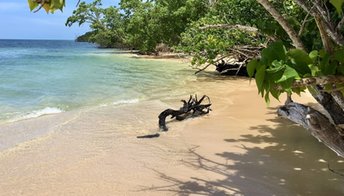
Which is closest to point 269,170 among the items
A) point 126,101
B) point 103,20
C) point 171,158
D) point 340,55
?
point 171,158

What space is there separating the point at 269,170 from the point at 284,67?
380 centimetres

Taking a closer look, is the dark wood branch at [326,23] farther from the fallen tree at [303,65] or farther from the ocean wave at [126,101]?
the ocean wave at [126,101]

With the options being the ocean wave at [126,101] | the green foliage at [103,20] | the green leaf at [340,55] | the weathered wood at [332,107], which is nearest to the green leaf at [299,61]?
the green leaf at [340,55]

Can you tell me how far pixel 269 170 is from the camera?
532cm

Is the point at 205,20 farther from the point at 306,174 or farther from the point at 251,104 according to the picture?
the point at 306,174

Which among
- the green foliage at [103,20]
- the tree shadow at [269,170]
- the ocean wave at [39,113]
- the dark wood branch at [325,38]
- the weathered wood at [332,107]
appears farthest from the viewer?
the green foliage at [103,20]

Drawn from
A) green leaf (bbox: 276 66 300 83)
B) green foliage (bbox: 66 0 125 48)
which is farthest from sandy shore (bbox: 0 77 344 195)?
green foliage (bbox: 66 0 125 48)

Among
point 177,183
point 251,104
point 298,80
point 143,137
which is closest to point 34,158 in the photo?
point 143,137

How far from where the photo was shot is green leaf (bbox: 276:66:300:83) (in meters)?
1.74

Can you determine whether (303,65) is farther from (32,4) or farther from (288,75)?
(32,4)

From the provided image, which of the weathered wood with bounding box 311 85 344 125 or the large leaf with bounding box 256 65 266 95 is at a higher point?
the large leaf with bounding box 256 65 266 95

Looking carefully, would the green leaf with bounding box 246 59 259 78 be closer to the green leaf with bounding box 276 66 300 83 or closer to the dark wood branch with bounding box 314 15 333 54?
the green leaf with bounding box 276 66 300 83

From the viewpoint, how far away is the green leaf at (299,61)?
6.13ft

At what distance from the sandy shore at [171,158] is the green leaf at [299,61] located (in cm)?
285
